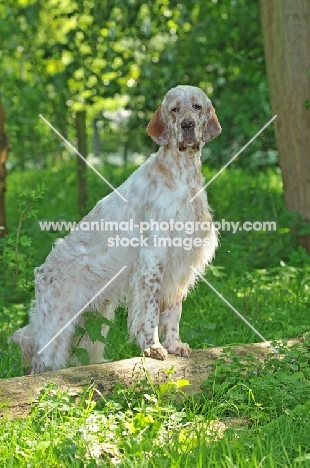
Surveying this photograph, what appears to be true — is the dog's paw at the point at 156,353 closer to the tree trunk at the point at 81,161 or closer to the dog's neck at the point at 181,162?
the dog's neck at the point at 181,162

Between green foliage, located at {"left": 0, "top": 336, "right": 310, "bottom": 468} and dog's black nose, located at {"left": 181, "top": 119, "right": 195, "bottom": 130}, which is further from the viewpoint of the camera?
dog's black nose, located at {"left": 181, "top": 119, "right": 195, "bottom": 130}

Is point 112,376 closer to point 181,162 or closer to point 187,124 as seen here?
point 181,162

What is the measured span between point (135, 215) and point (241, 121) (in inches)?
225

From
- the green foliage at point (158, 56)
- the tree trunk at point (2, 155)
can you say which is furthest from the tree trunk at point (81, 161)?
the tree trunk at point (2, 155)

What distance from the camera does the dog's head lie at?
3998 mm

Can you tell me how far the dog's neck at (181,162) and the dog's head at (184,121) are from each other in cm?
3

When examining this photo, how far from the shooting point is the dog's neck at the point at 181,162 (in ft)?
13.3

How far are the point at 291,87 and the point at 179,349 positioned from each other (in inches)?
139

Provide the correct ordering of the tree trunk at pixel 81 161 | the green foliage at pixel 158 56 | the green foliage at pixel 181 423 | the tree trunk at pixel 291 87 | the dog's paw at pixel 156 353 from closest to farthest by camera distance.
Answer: the green foliage at pixel 181 423, the dog's paw at pixel 156 353, the tree trunk at pixel 291 87, the green foliage at pixel 158 56, the tree trunk at pixel 81 161

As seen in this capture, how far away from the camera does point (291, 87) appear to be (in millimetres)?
6684

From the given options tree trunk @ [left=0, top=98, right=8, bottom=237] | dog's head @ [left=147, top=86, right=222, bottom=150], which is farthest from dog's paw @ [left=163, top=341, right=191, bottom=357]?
tree trunk @ [left=0, top=98, right=8, bottom=237]

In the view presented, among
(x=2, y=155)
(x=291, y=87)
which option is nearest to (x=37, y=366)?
(x=2, y=155)

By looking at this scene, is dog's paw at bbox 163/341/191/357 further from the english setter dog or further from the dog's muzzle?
the dog's muzzle

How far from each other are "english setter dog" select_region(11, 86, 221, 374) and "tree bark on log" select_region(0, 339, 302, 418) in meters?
0.19
